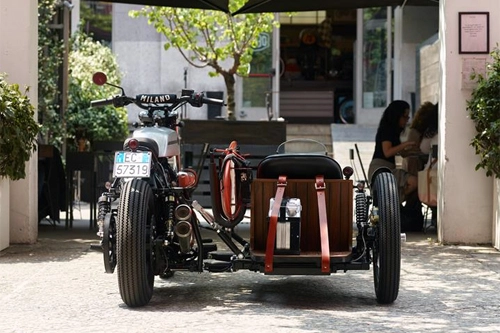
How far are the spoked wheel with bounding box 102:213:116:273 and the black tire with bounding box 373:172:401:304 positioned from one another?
1.67m

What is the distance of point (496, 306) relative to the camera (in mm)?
7355

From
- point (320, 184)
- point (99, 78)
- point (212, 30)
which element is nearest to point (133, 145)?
point (320, 184)

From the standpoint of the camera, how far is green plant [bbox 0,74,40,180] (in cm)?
967

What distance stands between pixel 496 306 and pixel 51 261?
3.88 metres

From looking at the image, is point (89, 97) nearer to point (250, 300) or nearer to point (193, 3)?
point (193, 3)

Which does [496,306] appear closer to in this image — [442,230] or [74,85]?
[442,230]

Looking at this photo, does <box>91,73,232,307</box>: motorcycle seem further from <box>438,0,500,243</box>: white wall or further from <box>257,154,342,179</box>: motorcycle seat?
<box>438,0,500,243</box>: white wall

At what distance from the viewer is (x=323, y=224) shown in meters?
7.29

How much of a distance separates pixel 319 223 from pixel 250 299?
704 millimetres

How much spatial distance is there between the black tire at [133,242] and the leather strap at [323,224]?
1.09m

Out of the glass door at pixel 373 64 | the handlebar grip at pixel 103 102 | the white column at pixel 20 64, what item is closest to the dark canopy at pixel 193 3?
the white column at pixel 20 64

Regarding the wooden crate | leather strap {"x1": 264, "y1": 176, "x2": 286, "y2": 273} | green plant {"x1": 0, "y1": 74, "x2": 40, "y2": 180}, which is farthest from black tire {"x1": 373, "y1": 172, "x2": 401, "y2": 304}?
green plant {"x1": 0, "y1": 74, "x2": 40, "y2": 180}

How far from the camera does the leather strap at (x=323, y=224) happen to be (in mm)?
7102

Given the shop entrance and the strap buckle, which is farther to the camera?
the shop entrance
